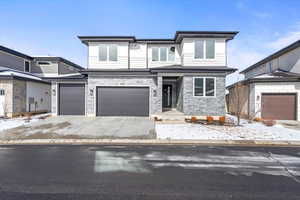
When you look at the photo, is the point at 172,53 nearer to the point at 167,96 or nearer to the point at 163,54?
the point at 163,54

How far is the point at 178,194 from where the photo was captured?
128 inches

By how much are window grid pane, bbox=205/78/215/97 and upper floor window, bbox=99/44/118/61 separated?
8581 mm

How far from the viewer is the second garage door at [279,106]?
13.9 m

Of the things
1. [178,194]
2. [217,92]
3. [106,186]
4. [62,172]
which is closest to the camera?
[178,194]

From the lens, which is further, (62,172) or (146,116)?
(146,116)

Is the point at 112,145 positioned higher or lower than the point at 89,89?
lower

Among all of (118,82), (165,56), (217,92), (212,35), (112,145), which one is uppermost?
(212,35)

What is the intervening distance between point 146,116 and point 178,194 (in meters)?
11.5

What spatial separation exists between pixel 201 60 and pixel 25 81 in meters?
16.8

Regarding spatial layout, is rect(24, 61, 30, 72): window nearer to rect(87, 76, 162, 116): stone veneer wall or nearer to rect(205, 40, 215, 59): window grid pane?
rect(87, 76, 162, 116): stone veneer wall

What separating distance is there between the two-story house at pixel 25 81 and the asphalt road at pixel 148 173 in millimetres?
10826

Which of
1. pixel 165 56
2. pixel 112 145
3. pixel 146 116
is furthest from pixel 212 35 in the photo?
pixel 112 145

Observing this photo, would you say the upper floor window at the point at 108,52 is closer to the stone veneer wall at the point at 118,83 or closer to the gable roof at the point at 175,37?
the gable roof at the point at 175,37

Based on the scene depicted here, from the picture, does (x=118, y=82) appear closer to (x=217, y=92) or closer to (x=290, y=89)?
(x=217, y=92)
